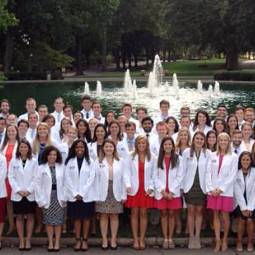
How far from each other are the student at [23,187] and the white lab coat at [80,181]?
1.62 feet

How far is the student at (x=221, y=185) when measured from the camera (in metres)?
7.69

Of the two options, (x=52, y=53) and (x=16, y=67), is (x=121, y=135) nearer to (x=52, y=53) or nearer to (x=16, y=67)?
(x=52, y=53)

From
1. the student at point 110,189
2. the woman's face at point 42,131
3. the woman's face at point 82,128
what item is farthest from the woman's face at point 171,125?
the woman's face at point 42,131

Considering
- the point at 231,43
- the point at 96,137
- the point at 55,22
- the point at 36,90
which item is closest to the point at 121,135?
the point at 96,137

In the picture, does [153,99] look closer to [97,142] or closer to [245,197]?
[97,142]

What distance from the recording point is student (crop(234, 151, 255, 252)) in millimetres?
7699

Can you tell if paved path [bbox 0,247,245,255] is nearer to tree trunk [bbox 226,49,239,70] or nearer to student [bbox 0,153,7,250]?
student [bbox 0,153,7,250]

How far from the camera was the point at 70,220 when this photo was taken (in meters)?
8.32

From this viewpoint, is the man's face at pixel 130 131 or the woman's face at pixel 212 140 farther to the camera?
the man's face at pixel 130 131

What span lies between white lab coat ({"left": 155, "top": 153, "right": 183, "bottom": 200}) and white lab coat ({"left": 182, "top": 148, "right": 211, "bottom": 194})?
107 mm

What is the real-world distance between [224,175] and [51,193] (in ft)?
8.18

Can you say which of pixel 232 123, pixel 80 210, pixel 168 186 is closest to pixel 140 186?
pixel 168 186

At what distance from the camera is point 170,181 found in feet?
25.7

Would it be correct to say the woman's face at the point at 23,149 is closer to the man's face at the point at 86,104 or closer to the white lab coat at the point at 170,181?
the white lab coat at the point at 170,181
